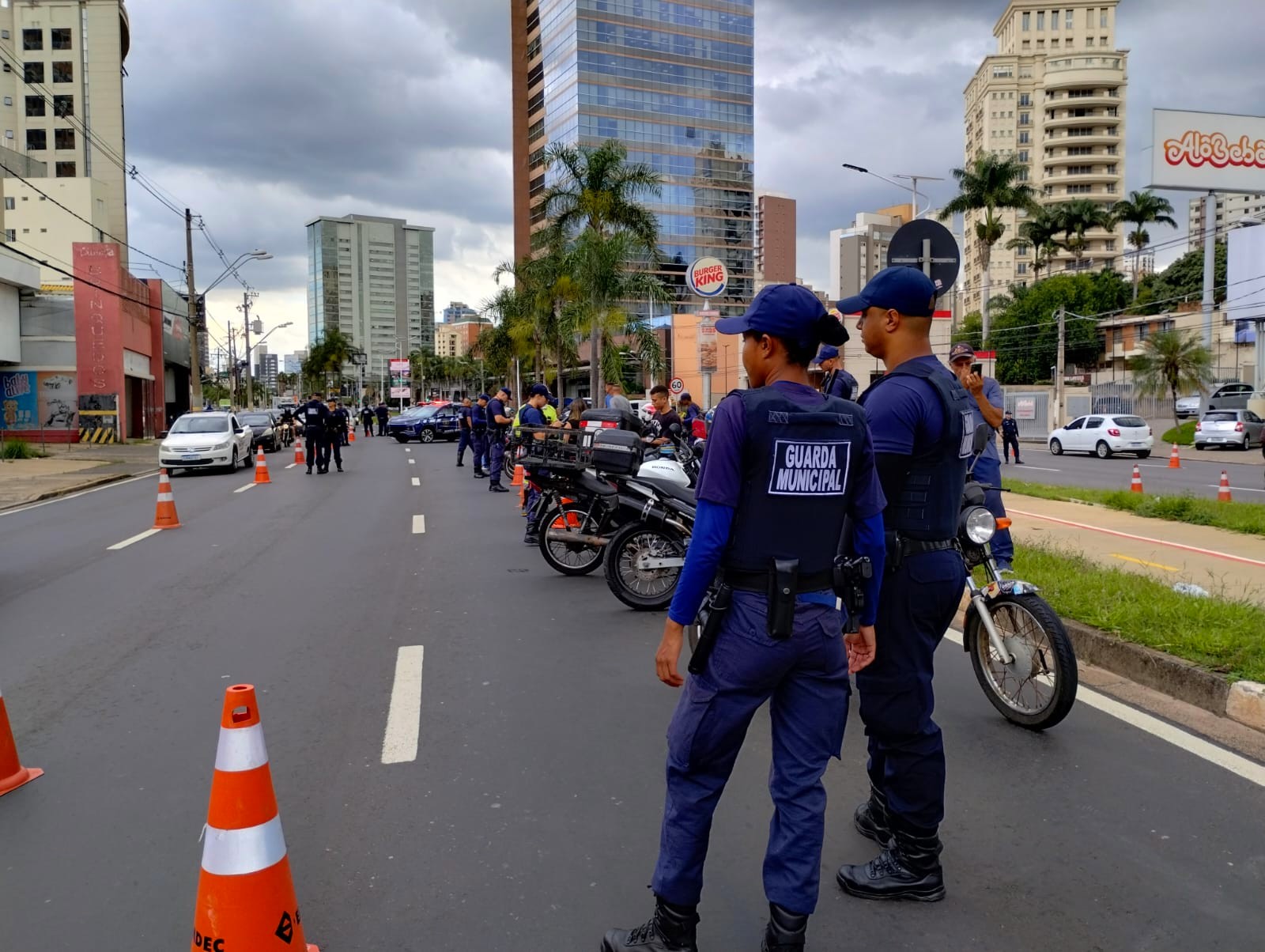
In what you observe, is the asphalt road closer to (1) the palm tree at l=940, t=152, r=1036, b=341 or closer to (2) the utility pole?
(2) the utility pole

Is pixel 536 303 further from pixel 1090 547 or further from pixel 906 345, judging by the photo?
pixel 906 345

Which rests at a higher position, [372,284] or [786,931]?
[372,284]

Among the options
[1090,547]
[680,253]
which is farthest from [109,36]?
[1090,547]

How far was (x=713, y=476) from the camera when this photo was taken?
9.22 ft

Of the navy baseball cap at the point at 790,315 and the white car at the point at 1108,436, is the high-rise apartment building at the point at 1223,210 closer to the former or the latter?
the white car at the point at 1108,436

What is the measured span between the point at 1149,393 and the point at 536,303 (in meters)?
29.4

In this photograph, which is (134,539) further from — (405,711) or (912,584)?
(912,584)

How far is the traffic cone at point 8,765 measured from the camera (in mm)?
4281

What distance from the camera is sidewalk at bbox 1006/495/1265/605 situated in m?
8.56

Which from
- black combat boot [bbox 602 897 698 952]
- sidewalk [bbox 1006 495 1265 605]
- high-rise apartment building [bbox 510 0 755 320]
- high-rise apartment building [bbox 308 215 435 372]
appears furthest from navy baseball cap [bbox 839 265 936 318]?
high-rise apartment building [bbox 308 215 435 372]

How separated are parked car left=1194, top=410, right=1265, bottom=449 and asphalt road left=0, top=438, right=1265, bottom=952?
33762 mm

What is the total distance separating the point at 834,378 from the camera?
6.35 metres

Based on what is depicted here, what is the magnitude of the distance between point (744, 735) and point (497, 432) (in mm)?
15970

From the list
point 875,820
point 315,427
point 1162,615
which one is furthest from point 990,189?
point 875,820
